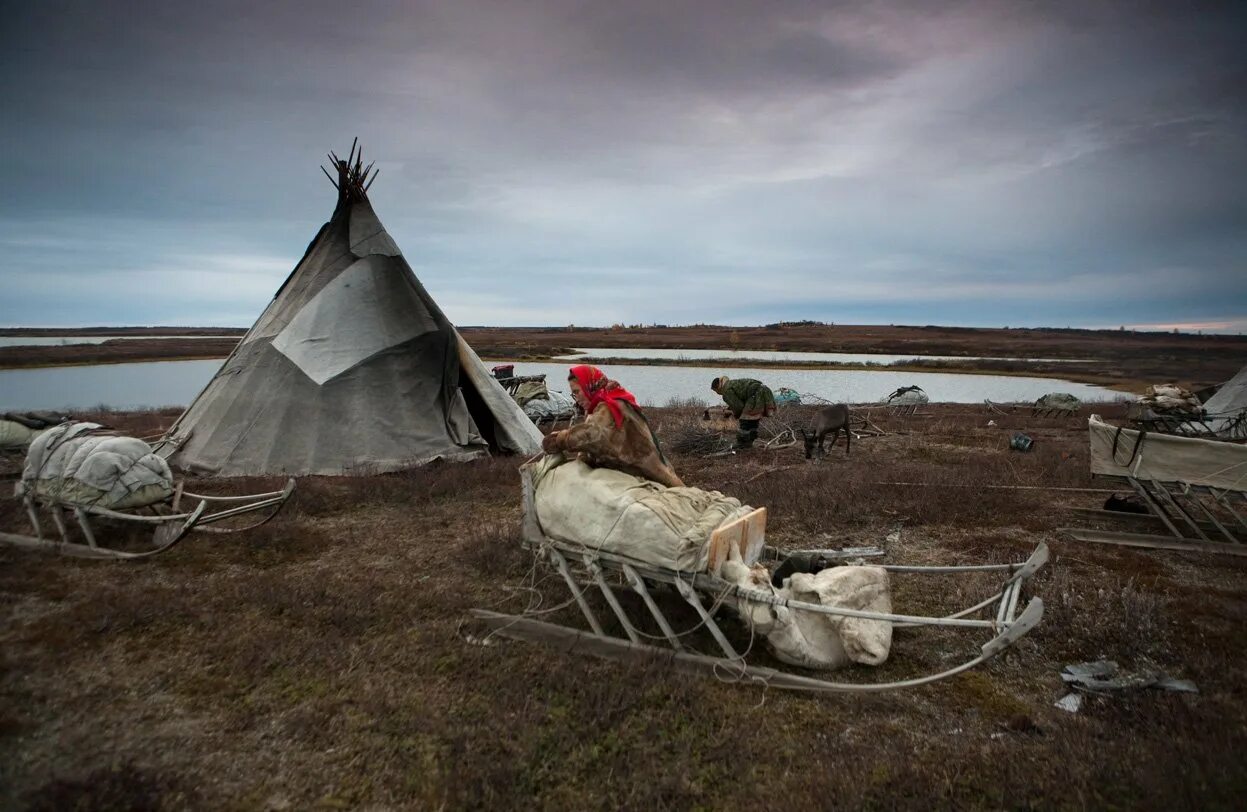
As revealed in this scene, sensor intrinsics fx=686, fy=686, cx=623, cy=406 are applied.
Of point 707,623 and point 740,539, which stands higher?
point 740,539

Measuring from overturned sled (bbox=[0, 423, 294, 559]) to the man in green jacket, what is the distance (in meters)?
8.94

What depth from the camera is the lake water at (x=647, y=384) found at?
91.2 feet

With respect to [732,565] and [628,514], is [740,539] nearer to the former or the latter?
[732,565]

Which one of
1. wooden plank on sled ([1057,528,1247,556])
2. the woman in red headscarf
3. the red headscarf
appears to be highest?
the red headscarf

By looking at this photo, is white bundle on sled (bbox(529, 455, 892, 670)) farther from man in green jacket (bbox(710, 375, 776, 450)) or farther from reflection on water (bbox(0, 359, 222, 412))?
reflection on water (bbox(0, 359, 222, 412))

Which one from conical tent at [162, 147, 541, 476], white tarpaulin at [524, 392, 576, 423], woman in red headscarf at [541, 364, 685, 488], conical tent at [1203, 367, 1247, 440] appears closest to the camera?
woman in red headscarf at [541, 364, 685, 488]

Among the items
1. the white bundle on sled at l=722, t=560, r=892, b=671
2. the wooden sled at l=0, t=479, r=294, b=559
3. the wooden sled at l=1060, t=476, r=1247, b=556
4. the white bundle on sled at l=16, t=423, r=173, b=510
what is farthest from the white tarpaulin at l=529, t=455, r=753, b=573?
the wooden sled at l=1060, t=476, r=1247, b=556

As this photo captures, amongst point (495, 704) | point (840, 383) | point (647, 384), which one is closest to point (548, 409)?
point (495, 704)

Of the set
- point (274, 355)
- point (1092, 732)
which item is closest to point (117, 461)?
point (274, 355)

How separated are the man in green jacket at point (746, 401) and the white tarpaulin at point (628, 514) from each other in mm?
8347

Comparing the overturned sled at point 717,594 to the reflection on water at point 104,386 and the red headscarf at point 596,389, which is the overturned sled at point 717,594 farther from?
the reflection on water at point 104,386

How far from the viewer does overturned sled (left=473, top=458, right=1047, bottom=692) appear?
4602 millimetres

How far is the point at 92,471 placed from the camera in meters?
6.85

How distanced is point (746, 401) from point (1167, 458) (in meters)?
7.37
